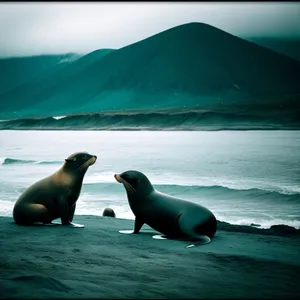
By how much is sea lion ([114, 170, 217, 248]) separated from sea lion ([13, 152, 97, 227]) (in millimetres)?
1067

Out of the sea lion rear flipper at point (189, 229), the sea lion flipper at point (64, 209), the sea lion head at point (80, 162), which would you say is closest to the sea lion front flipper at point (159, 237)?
the sea lion rear flipper at point (189, 229)

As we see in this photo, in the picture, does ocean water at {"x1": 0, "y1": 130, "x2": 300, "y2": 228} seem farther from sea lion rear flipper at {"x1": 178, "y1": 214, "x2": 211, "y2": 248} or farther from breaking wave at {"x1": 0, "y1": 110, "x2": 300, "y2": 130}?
breaking wave at {"x1": 0, "y1": 110, "x2": 300, "y2": 130}

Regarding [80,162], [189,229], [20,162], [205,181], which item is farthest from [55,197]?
[20,162]

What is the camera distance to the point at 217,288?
5.78 m

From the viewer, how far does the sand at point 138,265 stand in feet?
18.2

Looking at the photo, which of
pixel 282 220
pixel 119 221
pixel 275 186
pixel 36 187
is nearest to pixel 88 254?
pixel 36 187

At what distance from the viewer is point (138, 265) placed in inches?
272

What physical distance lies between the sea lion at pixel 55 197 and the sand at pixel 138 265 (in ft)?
1.08

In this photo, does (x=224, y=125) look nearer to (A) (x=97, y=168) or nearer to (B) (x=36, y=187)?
(A) (x=97, y=168)

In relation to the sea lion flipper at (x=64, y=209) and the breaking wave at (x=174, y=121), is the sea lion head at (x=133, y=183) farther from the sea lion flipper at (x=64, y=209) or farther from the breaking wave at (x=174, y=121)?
the breaking wave at (x=174, y=121)

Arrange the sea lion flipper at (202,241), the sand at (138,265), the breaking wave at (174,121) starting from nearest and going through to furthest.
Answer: the sand at (138,265), the sea lion flipper at (202,241), the breaking wave at (174,121)

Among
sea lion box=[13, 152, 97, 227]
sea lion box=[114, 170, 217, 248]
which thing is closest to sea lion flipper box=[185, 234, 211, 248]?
sea lion box=[114, 170, 217, 248]

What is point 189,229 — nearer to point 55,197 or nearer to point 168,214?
point 168,214

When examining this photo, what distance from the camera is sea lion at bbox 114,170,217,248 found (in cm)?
899
